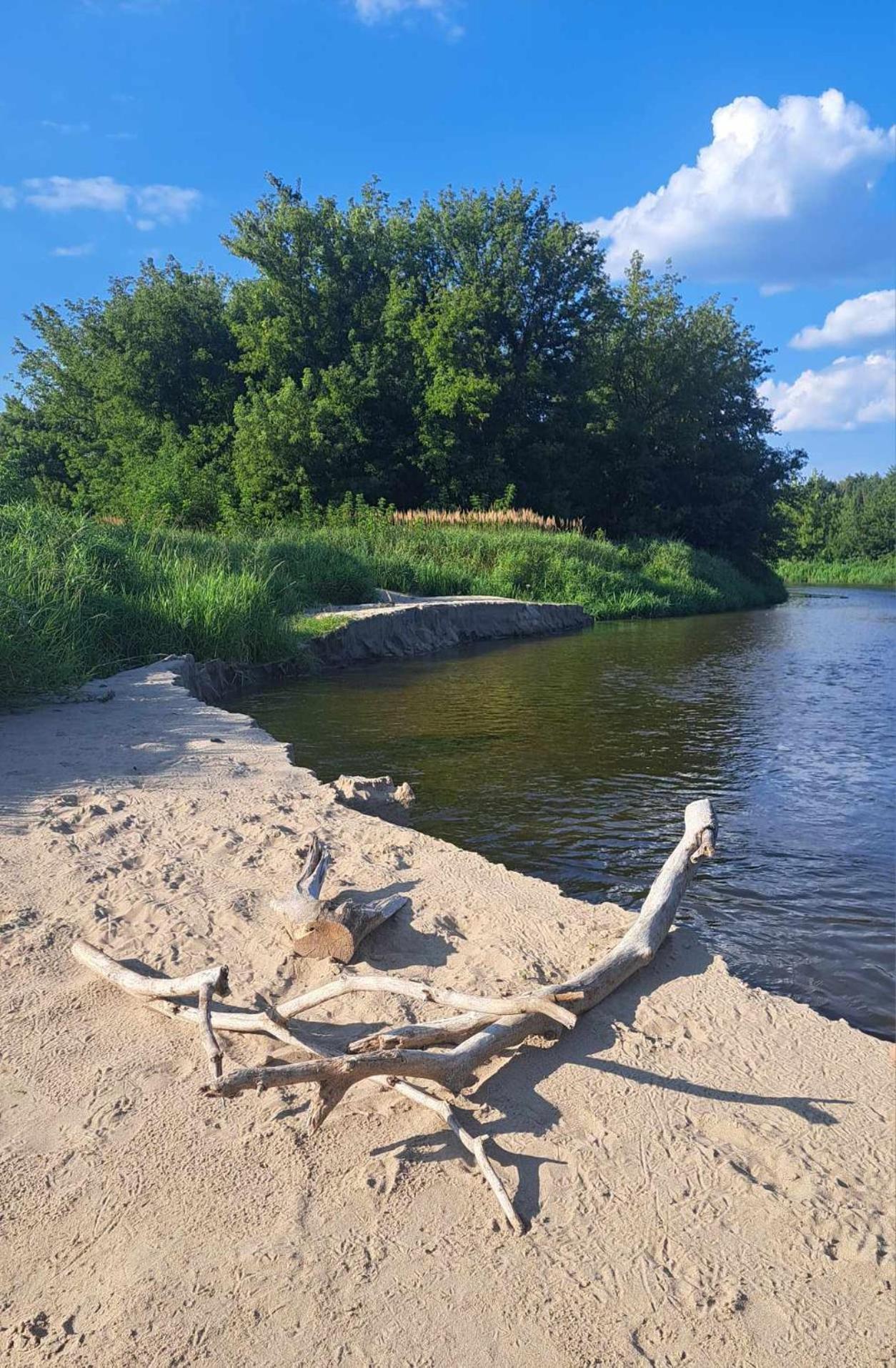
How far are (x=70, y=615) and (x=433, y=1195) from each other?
24.1ft

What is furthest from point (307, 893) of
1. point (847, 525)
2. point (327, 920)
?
point (847, 525)

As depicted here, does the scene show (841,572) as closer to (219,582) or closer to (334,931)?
(219,582)

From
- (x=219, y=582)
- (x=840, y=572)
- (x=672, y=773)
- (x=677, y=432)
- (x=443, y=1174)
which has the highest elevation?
(x=677, y=432)

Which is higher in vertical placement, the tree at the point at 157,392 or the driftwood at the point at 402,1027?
the tree at the point at 157,392

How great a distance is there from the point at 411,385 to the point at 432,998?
29445mm

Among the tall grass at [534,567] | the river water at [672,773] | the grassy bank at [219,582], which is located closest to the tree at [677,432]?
the tall grass at [534,567]

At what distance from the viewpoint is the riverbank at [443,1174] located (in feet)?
5.94

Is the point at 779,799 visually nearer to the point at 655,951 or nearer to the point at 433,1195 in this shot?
the point at 655,951

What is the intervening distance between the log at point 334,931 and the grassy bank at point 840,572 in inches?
2292

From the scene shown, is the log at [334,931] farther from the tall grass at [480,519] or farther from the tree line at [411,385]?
the tree line at [411,385]

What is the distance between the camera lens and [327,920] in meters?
3.18

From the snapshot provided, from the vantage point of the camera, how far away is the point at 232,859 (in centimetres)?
401

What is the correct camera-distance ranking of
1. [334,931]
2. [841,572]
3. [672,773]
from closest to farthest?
1. [334,931]
2. [672,773]
3. [841,572]

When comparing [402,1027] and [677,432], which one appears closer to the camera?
[402,1027]
